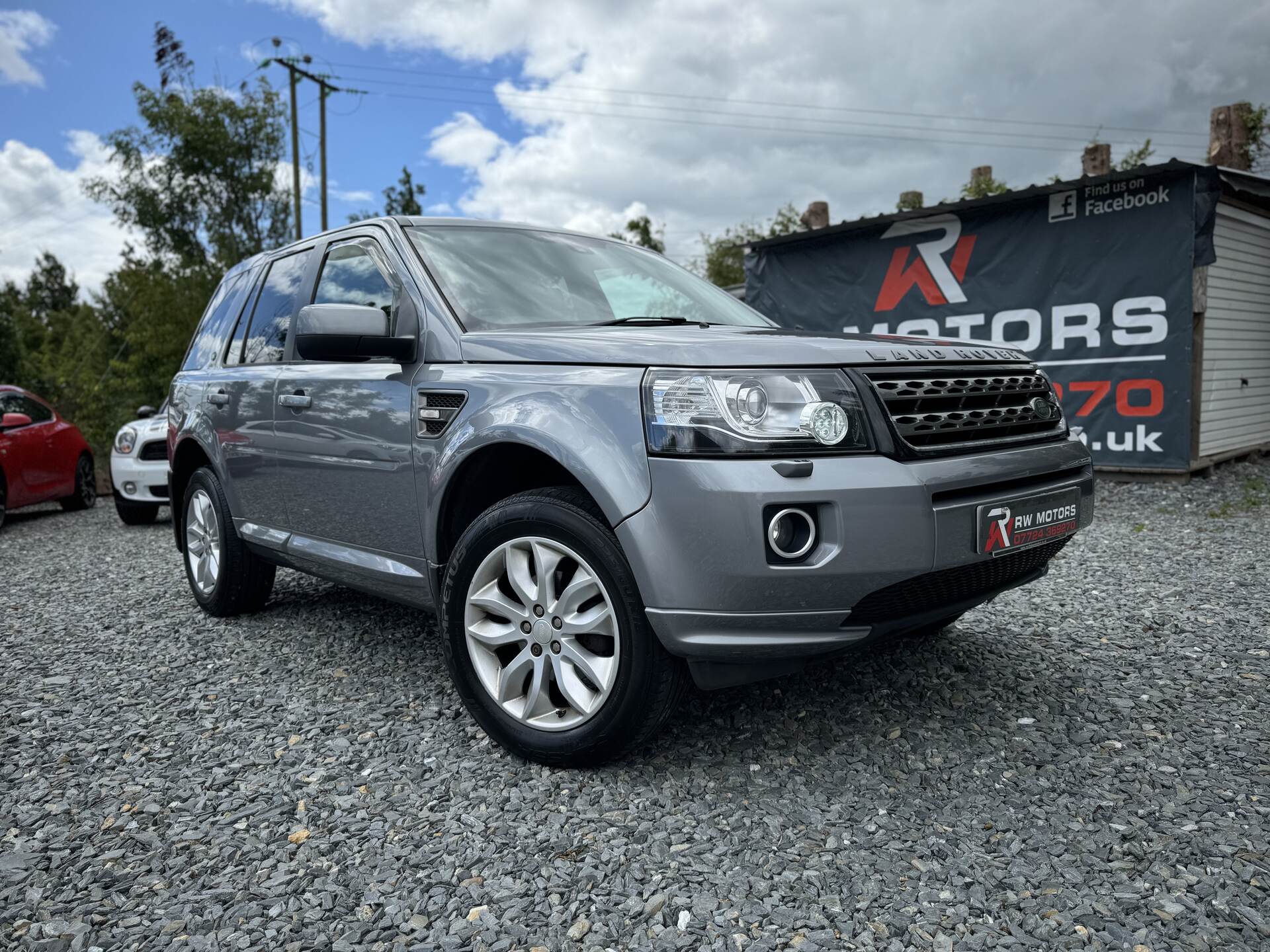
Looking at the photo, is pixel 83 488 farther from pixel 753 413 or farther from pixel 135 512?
pixel 753 413

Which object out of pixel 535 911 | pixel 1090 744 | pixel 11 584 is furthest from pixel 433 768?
pixel 11 584

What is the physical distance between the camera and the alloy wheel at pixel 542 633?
2502 millimetres

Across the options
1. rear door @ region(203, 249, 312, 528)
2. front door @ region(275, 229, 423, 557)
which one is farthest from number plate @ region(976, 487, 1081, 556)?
rear door @ region(203, 249, 312, 528)

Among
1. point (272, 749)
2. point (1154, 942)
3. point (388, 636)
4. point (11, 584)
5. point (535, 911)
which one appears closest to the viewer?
point (1154, 942)

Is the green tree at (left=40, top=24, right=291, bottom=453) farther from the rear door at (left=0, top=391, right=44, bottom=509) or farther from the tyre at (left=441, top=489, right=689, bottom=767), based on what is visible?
the tyre at (left=441, top=489, right=689, bottom=767)

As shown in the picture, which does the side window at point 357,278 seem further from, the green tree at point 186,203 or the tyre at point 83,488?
the green tree at point 186,203

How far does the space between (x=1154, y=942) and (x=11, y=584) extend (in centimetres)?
701

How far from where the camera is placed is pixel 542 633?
260 cm

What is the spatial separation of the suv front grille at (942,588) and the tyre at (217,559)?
10.7 feet

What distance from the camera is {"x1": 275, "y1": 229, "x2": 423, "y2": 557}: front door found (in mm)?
3100

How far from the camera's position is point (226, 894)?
210 centimetres

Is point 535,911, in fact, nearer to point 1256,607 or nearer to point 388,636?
point 388,636

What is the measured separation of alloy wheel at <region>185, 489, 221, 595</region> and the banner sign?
7.34m

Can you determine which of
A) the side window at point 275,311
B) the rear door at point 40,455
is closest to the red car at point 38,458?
the rear door at point 40,455
